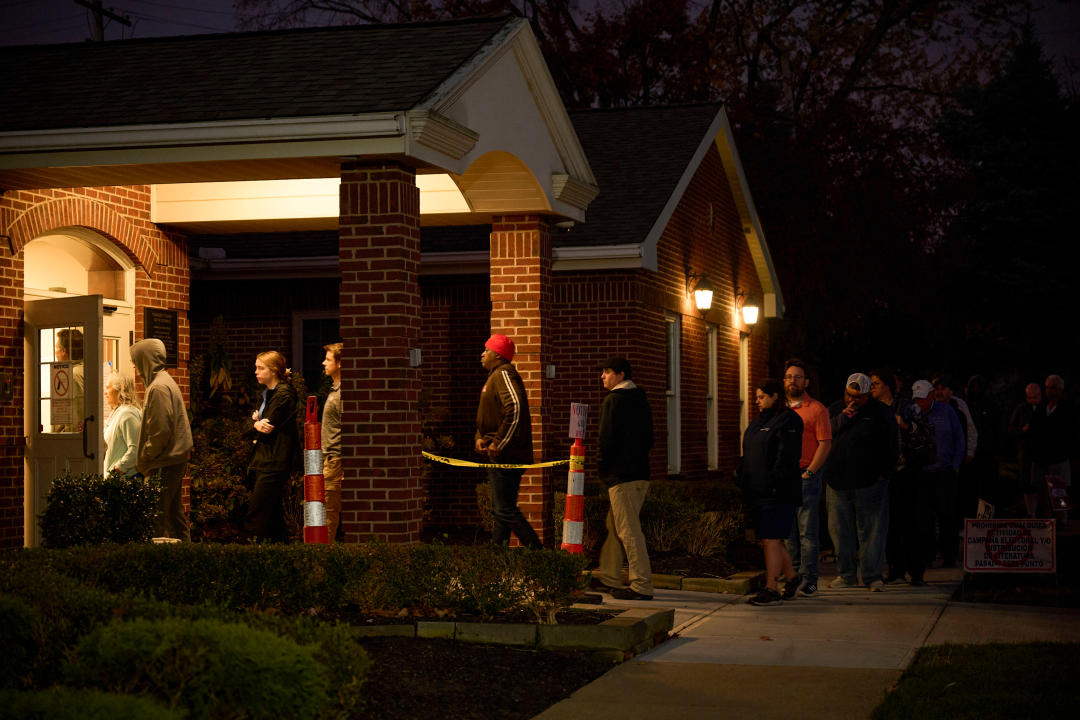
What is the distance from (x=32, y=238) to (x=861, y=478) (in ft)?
24.7

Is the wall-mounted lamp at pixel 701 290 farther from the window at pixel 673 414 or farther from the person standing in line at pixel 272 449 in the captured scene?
the person standing in line at pixel 272 449

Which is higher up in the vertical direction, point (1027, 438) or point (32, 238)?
point (32, 238)

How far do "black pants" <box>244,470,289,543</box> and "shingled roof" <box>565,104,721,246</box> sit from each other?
655 centimetres

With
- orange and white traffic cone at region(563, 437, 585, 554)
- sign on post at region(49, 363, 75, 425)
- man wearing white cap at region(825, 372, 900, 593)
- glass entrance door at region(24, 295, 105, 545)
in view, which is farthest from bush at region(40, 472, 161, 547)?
man wearing white cap at region(825, 372, 900, 593)

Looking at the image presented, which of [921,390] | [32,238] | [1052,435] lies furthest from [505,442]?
[1052,435]

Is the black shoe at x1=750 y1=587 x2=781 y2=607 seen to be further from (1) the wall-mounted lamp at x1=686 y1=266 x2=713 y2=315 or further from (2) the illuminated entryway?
(1) the wall-mounted lamp at x1=686 y1=266 x2=713 y2=315

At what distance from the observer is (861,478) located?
11930 millimetres

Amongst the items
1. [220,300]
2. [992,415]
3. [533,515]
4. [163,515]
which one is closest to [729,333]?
[992,415]

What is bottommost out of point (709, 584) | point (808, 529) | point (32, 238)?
point (709, 584)

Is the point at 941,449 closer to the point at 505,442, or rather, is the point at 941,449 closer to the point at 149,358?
the point at 505,442

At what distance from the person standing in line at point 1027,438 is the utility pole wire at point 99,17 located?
2096 centimetres

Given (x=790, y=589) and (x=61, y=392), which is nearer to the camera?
(x=790, y=589)

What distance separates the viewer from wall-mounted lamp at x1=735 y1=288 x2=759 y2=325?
901 inches

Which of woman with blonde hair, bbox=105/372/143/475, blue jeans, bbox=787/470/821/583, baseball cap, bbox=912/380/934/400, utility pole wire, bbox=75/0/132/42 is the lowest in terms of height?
blue jeans, bbox=787/470/821/583
